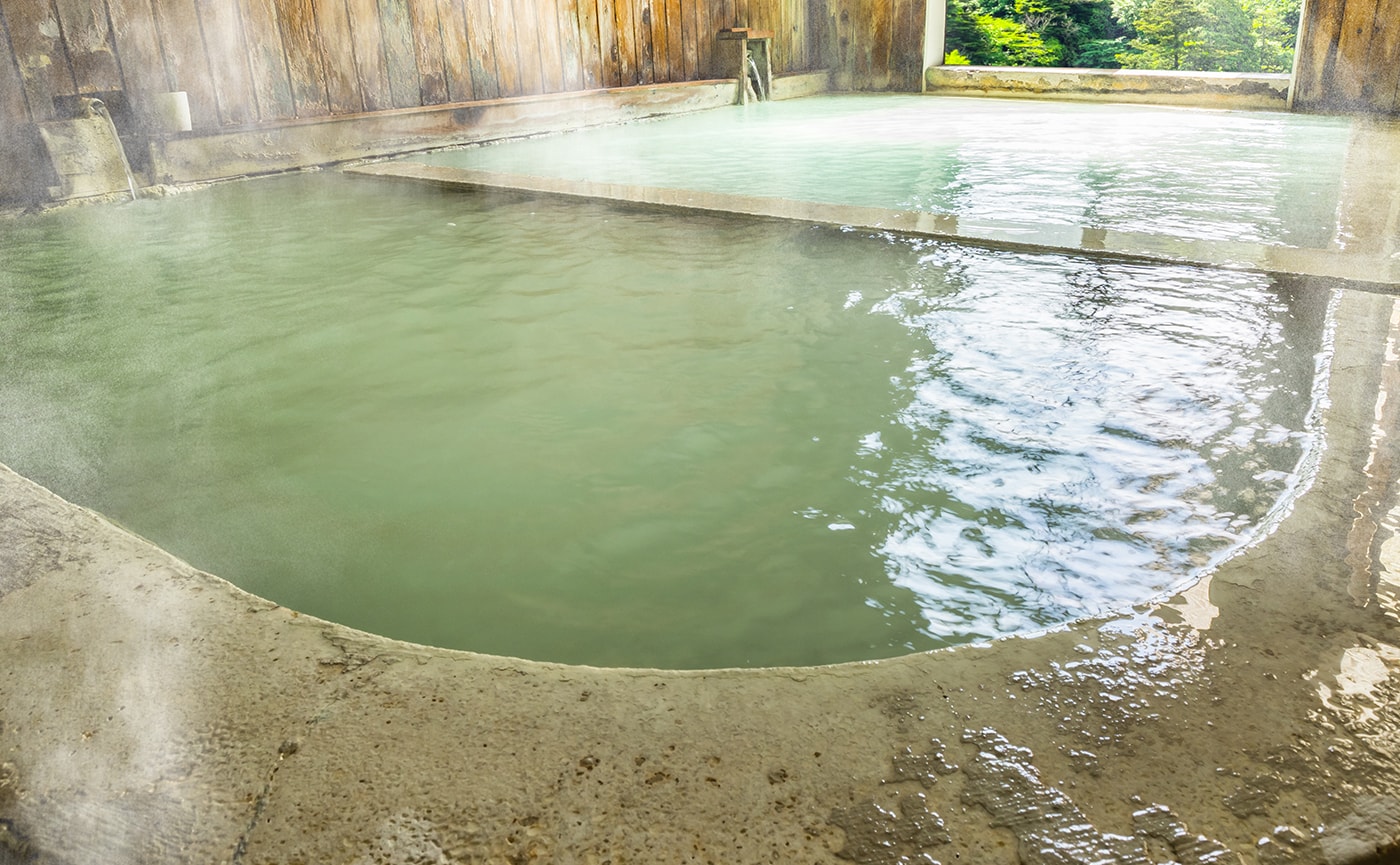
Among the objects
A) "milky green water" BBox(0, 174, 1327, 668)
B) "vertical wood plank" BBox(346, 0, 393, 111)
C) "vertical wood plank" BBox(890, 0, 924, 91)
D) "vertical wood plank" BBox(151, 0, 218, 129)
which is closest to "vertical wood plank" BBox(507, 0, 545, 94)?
"vertical wood plank" BBox(346, 0, 393, 111)

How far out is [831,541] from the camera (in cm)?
168

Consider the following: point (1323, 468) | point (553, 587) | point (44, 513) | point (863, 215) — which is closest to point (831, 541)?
point (553, 587)

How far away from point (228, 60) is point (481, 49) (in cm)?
220

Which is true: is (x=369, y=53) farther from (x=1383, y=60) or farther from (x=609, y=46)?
(x=1383, y=60)

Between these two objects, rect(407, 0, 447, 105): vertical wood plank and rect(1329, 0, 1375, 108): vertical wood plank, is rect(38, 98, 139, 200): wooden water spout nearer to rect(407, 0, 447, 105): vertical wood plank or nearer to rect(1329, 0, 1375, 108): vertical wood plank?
rect(407, 0, 447, 105): vertical wood plank

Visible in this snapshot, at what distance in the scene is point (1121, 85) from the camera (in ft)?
32.5

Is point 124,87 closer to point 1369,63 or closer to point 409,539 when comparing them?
point 409,539

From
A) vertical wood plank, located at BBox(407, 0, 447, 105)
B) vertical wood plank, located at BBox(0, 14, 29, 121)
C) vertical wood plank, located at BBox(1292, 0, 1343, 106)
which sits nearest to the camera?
vertical wood plank, located at BBox(0, 14, 29, 121)

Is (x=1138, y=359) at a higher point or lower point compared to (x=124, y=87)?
lower

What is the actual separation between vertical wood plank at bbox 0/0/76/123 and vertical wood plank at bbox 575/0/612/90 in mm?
4368

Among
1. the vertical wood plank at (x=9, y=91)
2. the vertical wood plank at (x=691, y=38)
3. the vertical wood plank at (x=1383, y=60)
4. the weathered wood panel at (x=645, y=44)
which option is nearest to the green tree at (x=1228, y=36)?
the vertical wood plank at (x=1383, y=60)

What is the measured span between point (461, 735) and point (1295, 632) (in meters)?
1.13

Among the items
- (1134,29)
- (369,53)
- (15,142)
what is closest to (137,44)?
(15,142)

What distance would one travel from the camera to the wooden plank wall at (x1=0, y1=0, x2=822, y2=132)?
5117mm
